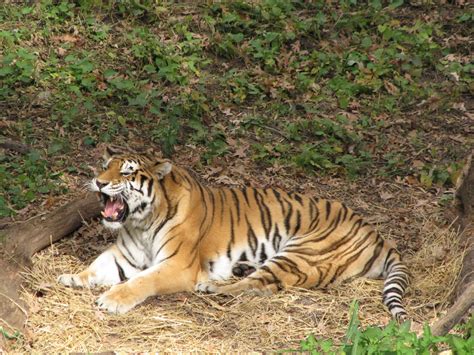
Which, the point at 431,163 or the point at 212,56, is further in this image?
the point at 212,56

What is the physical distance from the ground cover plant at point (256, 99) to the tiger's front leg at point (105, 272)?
262 millimetres

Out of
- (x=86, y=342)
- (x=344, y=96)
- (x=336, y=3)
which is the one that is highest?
(x=336, y=3)

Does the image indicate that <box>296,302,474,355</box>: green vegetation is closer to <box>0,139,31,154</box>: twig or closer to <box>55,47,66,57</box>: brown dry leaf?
<box>0,139,31,154</box>: twig

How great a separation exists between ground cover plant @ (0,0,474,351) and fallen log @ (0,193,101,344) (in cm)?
14

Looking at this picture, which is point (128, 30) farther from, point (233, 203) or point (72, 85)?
point (233, 203)

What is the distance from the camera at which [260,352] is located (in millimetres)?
4953

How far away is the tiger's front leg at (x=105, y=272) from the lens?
18.9 feet

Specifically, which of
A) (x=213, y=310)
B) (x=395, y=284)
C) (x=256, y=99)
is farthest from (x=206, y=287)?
(x=256, y=99)

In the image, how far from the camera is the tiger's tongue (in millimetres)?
5809

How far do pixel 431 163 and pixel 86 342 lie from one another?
4.30 m

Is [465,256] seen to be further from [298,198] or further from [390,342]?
[390,342]

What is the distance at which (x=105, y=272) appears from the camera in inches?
232

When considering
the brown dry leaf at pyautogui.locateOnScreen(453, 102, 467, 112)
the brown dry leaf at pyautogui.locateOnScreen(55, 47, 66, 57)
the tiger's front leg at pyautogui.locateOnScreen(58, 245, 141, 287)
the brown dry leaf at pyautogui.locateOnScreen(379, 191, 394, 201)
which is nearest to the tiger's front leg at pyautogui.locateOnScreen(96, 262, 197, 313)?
the tiger's front leg at pyautogui.locateOnScreen(58, 245, 141, 287)

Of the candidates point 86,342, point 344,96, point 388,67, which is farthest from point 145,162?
point 388,67
